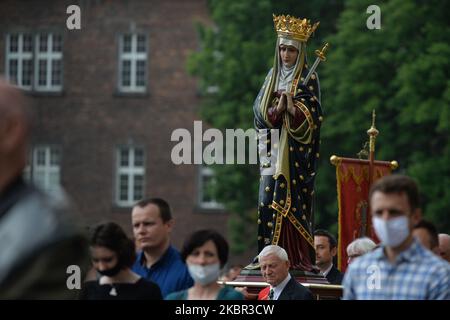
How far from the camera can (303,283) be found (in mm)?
14891

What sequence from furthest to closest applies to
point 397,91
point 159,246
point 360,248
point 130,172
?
1. point 130,172
2. point 397,91
3. point 360,248
4. point 159,246

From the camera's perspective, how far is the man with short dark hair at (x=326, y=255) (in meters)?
15.8

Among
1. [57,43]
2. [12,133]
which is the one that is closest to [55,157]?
[57,43]

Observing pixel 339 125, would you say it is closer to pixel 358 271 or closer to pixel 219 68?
pixel 219 68

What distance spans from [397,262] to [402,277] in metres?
0.09

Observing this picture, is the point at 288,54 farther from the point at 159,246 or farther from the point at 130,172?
the point at 130,172

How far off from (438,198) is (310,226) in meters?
24.4

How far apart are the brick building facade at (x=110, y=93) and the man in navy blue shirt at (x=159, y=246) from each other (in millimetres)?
43288

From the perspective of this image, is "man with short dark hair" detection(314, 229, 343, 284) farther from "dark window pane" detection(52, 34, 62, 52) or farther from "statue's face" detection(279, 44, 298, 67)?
"dark window pane" detection(52, 34, 62, 52)

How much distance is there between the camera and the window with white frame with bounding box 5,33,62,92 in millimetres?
57250

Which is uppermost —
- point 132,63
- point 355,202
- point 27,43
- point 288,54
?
point 27,43

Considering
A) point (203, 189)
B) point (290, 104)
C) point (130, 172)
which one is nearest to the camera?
point (290, 104)

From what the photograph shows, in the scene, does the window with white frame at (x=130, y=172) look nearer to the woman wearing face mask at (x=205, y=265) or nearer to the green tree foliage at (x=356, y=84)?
the green tree foliage at (x=356, y=84)
